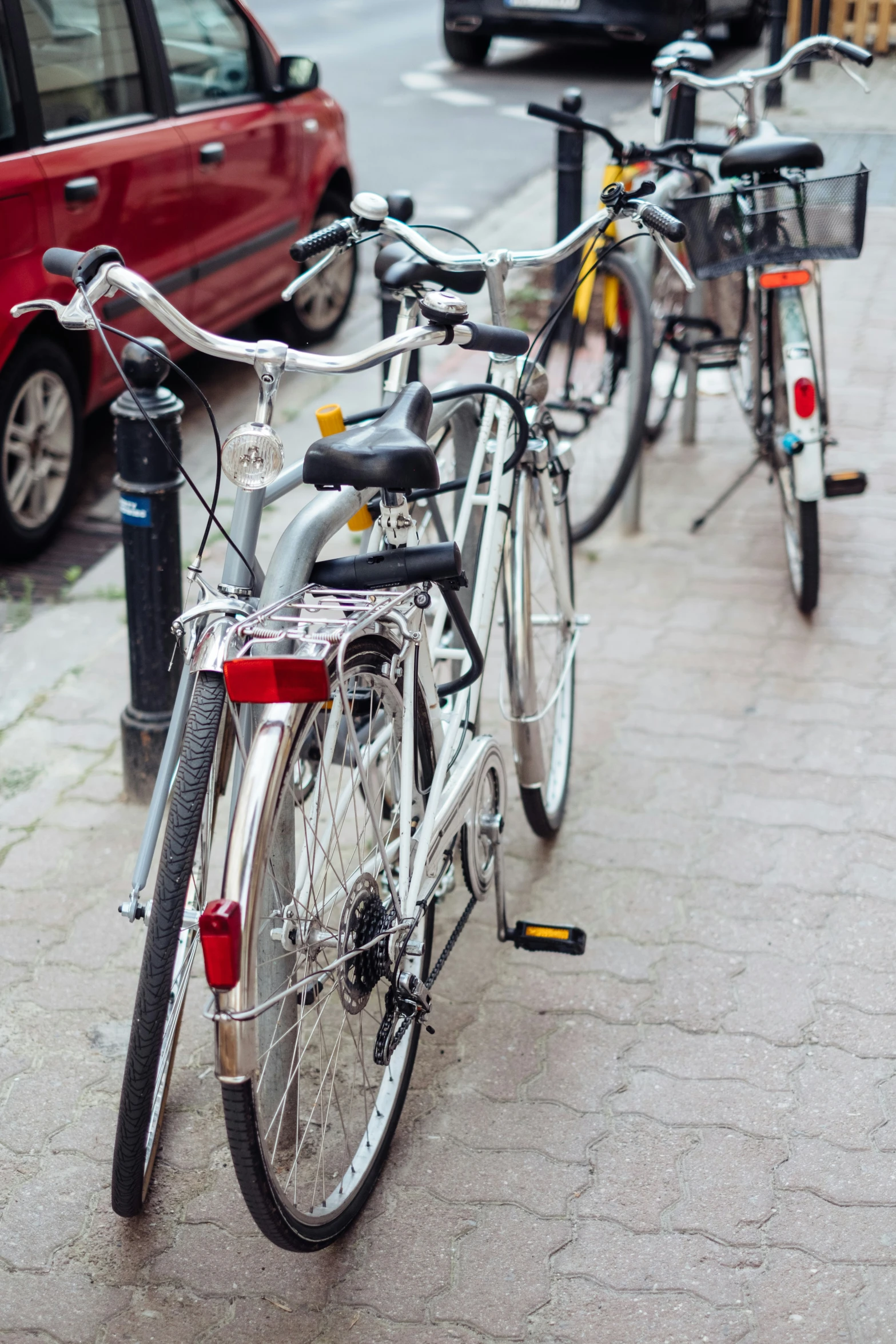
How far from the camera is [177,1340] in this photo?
216 cm

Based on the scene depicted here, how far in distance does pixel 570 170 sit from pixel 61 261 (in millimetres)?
3147

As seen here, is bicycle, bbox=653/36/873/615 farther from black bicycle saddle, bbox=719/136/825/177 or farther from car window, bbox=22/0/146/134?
car window, bbox=22/0/146/134

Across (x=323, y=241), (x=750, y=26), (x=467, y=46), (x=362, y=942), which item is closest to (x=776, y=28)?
(x=467, y=46)

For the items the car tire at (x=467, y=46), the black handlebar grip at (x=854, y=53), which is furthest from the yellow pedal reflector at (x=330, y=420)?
the car tire at (x=467, y=46)

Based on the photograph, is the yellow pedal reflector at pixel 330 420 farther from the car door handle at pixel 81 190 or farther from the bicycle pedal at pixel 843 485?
the car door handle at pixel 81 190

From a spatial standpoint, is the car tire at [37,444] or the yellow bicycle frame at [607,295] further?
the yellow bicycle frame at [607,295]

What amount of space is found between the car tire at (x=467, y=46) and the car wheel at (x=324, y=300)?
22.6 feet

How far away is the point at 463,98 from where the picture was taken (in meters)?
11.9

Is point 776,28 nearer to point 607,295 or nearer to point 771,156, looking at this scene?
point 607,295

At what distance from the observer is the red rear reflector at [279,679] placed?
182 centimetres

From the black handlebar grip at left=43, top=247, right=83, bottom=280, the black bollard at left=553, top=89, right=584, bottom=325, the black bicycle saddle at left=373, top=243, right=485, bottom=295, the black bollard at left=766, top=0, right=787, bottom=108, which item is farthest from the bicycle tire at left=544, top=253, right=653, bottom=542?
the black bollard at left=766, top=0, right=787, bottom=108

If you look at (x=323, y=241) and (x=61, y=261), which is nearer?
(x=61, y=261)

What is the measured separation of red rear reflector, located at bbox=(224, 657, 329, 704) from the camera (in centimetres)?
182

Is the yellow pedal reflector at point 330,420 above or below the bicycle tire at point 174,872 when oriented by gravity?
above
